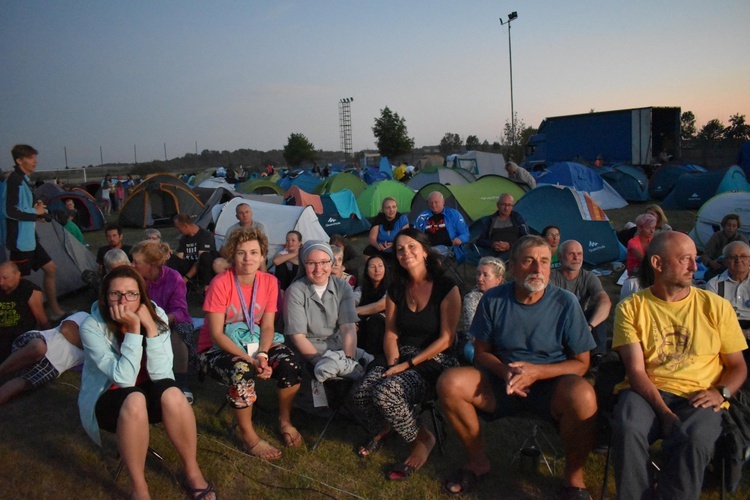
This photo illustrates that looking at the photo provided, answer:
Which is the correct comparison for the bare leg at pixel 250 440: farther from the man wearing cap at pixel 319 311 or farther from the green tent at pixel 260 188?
the green tent at pixel 260 188

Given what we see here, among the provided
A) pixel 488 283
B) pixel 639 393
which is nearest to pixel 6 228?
pixel 488 283

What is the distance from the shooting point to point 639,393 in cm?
261

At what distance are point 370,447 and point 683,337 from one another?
1.88 meters

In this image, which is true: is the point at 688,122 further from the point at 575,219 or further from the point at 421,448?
the point at 421,448

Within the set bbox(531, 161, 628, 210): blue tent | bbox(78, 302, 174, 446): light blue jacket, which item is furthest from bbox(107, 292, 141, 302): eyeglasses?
bbox(531, 161, 628, 210): blue tent

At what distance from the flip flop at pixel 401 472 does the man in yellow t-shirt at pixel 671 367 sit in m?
1.13

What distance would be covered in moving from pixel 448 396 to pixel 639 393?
931 mm

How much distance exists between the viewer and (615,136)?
73.3 feet

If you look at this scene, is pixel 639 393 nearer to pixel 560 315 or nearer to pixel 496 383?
pixel 560 315

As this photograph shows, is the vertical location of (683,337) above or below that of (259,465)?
above

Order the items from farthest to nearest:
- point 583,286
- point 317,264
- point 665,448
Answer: point 583,286 → point 317,264 → point 665,448

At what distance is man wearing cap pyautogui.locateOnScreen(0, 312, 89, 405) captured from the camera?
406 cm

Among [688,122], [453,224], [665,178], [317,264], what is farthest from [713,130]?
[317,264]

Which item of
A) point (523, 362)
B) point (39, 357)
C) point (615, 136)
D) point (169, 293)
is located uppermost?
point (615, 136)
